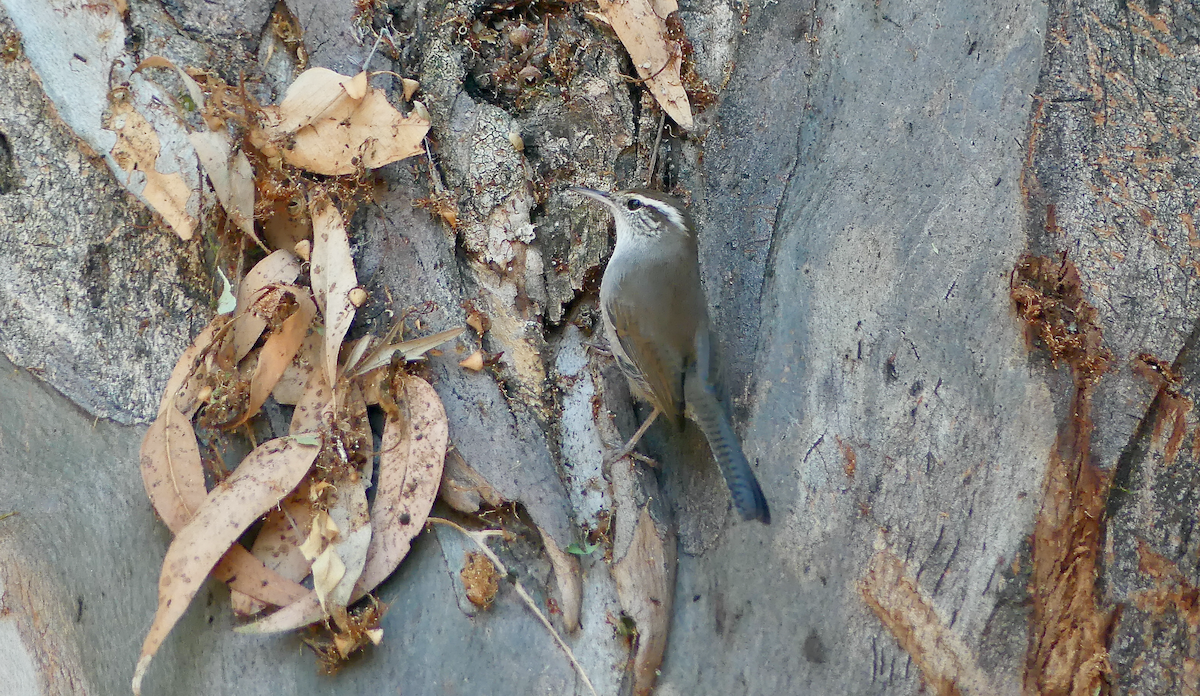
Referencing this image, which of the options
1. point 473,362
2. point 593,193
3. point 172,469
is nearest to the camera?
point 172,469

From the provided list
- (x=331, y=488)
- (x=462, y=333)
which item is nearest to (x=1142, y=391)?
(x=462, y=333)

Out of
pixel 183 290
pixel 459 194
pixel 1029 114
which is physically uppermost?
pixel 1029 114

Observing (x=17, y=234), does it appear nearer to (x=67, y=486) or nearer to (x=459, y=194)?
(x=67, y=486)

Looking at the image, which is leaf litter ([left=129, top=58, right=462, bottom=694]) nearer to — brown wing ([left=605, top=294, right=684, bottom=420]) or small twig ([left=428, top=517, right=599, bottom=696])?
small twig ([left=428, top=517, right=599, bottom=696])

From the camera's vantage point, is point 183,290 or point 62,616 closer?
point 62,616

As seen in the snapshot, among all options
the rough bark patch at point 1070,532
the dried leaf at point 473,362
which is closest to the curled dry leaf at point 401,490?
the dried leaf at point 473,362

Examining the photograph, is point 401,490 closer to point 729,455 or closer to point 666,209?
point 729,455

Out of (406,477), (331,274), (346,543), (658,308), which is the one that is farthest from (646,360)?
(346,543)
